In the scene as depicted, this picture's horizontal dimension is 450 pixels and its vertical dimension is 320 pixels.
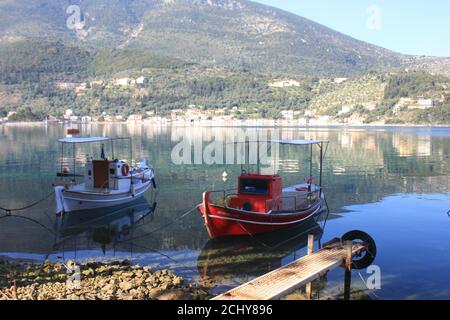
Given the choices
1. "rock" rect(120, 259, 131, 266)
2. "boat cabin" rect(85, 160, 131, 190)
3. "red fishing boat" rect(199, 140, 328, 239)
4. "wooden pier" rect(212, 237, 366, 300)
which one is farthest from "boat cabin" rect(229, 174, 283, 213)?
"boat cabin" rect(85, 160, 131, 190)

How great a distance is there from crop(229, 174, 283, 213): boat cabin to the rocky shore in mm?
5529

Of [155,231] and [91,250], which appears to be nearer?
[91,250]

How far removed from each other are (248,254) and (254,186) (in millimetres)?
3486

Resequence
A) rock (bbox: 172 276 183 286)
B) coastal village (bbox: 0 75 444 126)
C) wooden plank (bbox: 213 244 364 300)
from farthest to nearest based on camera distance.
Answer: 1. coastal village (bbox: 0 75 444 126)
2. rock (bbox: 172 276 183 286)
3. wooden plank (bbox: 213 244 364 300)

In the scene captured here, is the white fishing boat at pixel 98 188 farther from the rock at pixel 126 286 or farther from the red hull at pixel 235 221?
the rock at pixel 126 286

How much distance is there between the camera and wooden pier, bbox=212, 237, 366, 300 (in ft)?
33.6

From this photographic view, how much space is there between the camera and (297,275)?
1136 centimetres

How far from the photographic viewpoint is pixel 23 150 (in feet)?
186

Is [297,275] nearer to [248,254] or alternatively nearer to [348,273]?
[348,273]

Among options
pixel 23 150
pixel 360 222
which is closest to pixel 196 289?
pixel 360 222

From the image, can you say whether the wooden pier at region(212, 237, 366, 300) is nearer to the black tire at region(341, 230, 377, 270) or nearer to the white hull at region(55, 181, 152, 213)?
the black tire at region(341, 230, 377, 270)
